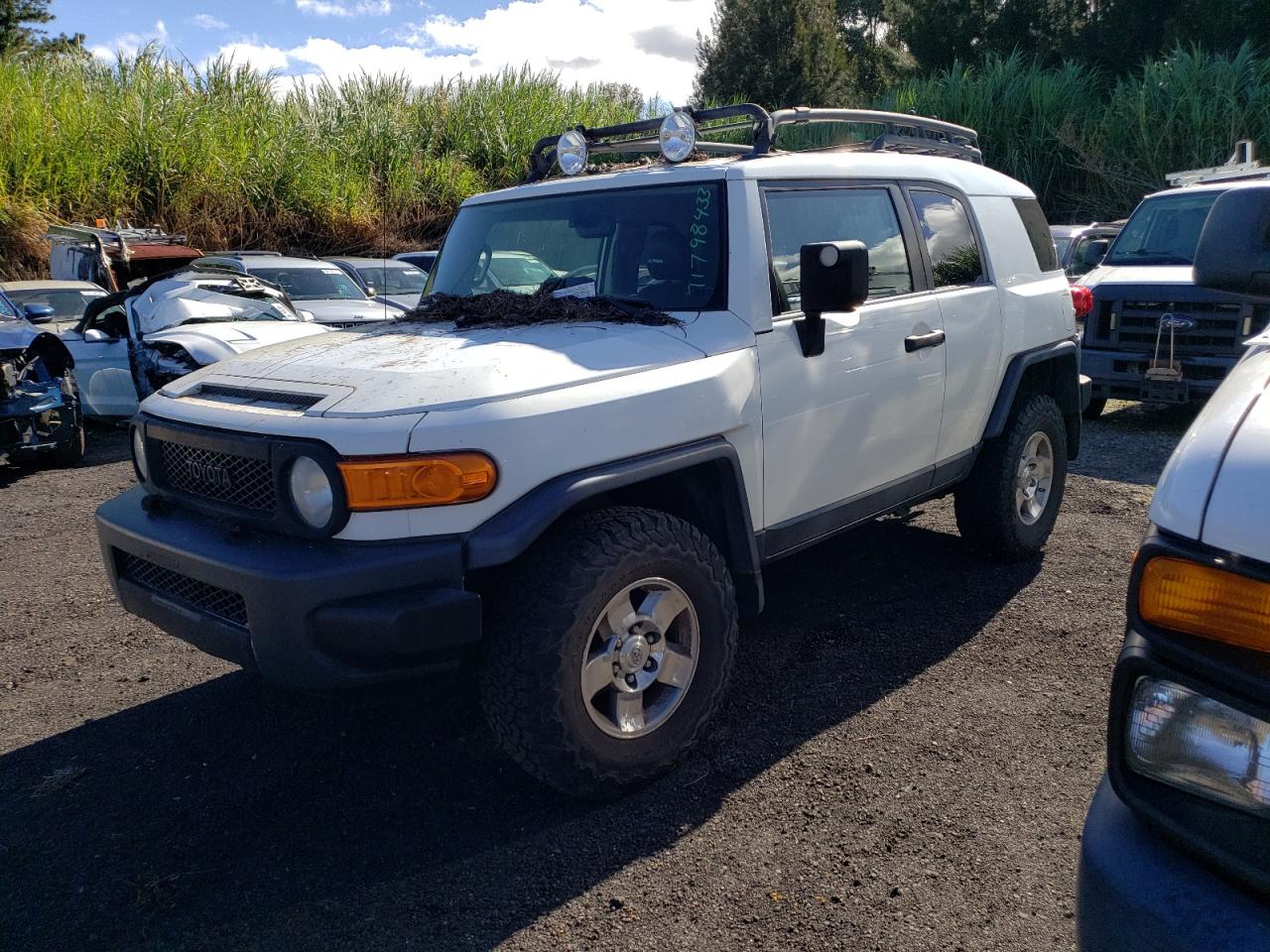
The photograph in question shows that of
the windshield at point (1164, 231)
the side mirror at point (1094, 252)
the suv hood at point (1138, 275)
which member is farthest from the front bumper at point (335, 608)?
the side mirror at point (1094, 252)

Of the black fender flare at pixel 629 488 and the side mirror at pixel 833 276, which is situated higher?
the side mirror at pixel 833 276

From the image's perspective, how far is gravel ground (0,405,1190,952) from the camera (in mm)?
2561

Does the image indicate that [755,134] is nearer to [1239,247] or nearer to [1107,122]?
[1239,247]

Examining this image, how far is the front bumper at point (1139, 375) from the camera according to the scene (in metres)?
8.41

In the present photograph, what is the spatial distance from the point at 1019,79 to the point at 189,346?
20.2 metres

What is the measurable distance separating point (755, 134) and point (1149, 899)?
3.20 m

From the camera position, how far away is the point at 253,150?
18766mm

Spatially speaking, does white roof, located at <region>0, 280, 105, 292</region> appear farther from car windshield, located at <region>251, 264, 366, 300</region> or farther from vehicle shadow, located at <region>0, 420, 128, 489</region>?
car windshield, located at <region>251, 264, 366, 300</region>

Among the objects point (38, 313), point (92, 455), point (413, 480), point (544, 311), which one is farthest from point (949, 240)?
point (92, 455)

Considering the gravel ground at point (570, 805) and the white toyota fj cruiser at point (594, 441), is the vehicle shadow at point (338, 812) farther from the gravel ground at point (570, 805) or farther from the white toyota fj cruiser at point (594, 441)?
the white toyota fj cruiser at point (594, 441)

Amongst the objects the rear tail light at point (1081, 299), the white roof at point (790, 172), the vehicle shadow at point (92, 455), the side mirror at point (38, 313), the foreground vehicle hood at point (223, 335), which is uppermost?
the white roof at point (790, 172)

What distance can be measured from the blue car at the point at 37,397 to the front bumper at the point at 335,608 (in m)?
5.64

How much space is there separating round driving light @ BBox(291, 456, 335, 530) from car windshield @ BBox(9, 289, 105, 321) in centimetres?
920

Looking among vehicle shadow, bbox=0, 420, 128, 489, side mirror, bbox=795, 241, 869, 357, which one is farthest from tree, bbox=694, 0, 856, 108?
side mirror, bbox=795, 241, 869, 357
